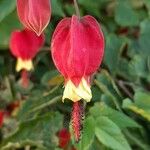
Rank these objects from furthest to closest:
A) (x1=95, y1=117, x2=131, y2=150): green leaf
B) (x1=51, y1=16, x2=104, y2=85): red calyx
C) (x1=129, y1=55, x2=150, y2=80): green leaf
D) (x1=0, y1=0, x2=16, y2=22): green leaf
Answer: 1. (x1=129, y1=55, x2=150, y2=80): green leaf
2. (x1=0, y1=0, x2=16, y2=22): green leaf
3. (x1=95, y1=117, x2=131, y2=150): green leaf
4. (x1=51, y1=16, x2=104, y2=85): red calyx

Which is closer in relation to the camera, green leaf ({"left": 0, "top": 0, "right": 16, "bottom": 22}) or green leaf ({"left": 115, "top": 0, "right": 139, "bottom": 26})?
green leaf ({"left": 0, "top": 0, "right": 16, "bottom": 22})

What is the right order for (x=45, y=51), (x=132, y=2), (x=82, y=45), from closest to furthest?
(x=82, y=45) < (x=45, y=51) < (x=132, y=2)

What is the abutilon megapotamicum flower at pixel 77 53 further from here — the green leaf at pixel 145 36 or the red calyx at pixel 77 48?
the green leaf at pixel 145 36

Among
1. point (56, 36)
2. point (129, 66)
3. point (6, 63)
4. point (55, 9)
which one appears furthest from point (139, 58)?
point (56, 36)

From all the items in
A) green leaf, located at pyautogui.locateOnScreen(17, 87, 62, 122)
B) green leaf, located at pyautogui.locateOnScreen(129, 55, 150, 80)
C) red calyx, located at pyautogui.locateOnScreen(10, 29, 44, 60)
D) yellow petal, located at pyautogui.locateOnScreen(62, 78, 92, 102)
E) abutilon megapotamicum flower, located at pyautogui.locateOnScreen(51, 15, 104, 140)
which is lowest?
green leaf, located at pyautogui.locateOnScreen(129, 55, 150, 80)

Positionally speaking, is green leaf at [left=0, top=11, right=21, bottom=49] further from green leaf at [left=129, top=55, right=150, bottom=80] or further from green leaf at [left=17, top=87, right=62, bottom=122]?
green leaf at [left=129, top=55, right=150, bottom=80]

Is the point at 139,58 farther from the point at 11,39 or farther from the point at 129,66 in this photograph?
the point at 11,39

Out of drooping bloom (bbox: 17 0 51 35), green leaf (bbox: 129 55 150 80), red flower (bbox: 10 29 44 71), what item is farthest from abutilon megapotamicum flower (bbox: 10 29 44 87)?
drooping bloom (bbox: 17 0 51 35)
